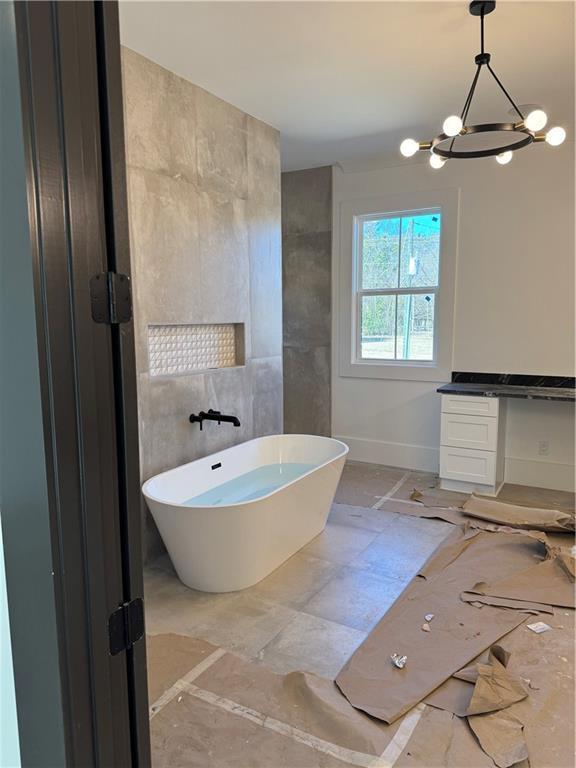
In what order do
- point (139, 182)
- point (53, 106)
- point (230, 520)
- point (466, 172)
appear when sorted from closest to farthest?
point (53, 106) → point (230, 520) → point (139, 182) → point (466, 172)

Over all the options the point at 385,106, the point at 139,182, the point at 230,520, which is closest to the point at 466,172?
the point at 385,106

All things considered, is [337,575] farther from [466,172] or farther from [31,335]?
[466,172]

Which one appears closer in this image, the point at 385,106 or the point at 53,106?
the point at 53,106

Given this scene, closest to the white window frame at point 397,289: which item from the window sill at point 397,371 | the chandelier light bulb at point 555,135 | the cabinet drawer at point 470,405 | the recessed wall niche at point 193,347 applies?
the window sill at point 397,371

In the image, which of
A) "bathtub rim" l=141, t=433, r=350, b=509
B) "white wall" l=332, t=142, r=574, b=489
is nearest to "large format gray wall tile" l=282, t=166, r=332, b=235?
"white wall" l=332, t=142, r=574, b=489

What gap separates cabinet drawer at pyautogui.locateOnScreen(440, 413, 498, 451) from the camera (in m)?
4.19

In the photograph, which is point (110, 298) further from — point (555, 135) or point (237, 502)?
point (555, 135)

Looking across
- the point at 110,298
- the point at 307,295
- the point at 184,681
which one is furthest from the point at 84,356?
the point at 307,295

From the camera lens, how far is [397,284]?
4941mm

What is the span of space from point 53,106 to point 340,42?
8.32 ft

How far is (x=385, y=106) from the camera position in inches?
142

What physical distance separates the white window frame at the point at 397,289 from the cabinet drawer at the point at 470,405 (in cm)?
48

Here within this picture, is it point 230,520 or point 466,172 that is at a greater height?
point 466,172

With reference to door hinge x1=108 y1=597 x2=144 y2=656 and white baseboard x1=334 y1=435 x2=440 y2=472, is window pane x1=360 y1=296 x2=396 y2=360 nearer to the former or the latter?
white baseboard x1=334 y1=435 x2=440 y2=472
